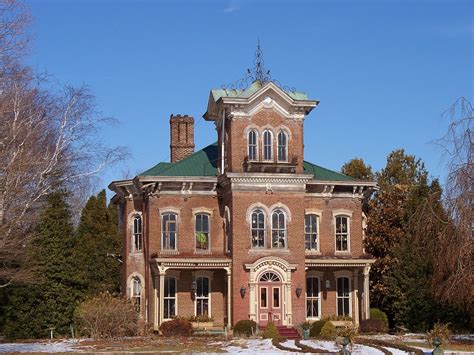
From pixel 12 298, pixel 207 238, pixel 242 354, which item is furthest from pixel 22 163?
pixel 242 354

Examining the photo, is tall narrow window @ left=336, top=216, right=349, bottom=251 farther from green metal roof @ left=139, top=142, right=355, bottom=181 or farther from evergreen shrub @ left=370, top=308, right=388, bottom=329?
evergreen shrub @ left=370, top=308, right=388, bottom=329

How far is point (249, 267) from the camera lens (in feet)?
113

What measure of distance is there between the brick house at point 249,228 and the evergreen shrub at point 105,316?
2439 millimetres

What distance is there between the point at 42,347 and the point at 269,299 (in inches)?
411

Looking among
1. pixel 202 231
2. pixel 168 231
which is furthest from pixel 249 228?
pixel 168 231

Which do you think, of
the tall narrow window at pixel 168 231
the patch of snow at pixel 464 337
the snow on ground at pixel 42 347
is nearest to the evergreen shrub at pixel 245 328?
the tall narrow window at pixel 168 231

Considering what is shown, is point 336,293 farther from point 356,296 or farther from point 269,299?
point 269,299

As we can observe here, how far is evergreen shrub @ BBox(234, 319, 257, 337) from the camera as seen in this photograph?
32.9 meters

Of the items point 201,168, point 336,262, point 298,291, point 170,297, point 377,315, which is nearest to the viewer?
point 298,291

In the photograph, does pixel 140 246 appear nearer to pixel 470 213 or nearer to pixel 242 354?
pixel 242 354

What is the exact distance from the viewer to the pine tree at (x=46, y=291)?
34188 mm

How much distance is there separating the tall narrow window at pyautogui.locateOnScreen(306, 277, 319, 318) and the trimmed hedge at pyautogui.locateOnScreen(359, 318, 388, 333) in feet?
8.39

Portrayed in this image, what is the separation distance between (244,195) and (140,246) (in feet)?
19.9

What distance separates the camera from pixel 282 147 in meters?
35.9
